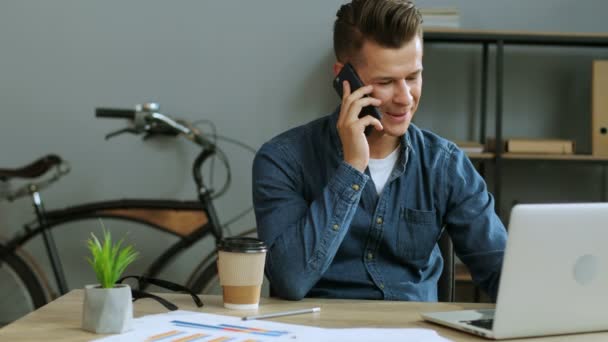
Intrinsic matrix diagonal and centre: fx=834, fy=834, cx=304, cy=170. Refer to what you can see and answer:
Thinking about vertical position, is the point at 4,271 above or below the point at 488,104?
below

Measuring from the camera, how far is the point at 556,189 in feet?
11.2

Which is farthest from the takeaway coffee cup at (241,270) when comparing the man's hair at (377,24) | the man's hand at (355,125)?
the man's hair at (377,24)

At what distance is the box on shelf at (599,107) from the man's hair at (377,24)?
5.55ft

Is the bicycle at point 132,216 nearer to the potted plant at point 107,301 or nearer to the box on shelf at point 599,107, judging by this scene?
the box on shelf at point 599,107

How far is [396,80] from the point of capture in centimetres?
166

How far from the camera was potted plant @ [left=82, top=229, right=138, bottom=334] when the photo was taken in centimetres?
113

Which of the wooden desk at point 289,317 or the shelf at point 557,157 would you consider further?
the shelf at point 557,157

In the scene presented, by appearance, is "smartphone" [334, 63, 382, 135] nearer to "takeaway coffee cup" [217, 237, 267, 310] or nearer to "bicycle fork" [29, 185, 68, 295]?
"takeaway coffee cup" [217, 237, 267, 310]

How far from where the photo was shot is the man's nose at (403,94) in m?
1.64

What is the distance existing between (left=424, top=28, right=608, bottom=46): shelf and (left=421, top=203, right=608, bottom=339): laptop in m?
2.09

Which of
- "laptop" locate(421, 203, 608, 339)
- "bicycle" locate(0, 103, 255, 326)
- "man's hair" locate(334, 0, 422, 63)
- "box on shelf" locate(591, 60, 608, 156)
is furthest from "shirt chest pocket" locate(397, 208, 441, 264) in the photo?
"box on shelf" locate(591, 60, 608, 156)

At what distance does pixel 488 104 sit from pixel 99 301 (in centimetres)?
254

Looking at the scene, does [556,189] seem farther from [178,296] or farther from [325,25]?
[178,296]

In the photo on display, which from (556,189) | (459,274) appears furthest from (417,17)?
(556,189)
